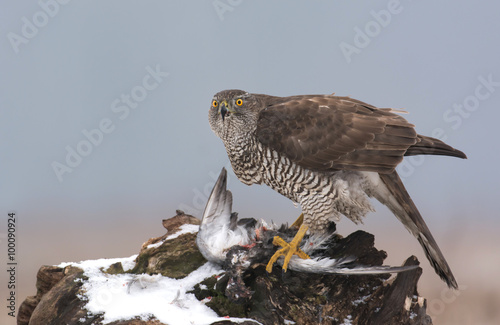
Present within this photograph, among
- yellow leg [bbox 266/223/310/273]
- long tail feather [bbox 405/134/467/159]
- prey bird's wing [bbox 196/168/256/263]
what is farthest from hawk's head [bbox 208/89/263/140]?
long tail feather [bbox 405/134/467/159]

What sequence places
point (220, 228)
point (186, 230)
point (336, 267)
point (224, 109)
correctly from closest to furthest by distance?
1. point (336, 267)
2. point (220, 228)
3. point (224, 109)
4. point (186, 230)

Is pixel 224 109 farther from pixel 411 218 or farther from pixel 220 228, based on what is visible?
pixel 411 218

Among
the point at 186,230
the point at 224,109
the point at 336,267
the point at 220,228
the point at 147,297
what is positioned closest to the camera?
the point at 147,297

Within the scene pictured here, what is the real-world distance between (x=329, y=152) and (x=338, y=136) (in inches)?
6.8

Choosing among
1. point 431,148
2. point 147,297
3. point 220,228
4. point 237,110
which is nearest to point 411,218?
point 431,148

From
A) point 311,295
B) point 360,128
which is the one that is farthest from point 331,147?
point 311,295

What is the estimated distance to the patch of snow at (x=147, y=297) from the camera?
3973 mm

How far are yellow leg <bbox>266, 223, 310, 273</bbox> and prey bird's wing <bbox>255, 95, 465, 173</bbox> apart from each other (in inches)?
24.6

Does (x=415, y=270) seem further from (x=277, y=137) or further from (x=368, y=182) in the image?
(x=277, y=137)

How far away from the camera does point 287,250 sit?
15.0ft

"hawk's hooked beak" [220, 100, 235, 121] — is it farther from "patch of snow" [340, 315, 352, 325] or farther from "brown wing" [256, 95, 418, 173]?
"patch of snow" [340, 315, 352, 325]

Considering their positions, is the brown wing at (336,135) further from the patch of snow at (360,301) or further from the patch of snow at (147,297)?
the patch of snow at (147,297)

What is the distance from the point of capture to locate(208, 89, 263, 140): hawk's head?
15.8ft

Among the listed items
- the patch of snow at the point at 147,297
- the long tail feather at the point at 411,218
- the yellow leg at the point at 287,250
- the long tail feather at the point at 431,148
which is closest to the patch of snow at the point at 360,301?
the yellow leg at the point at 287,250
